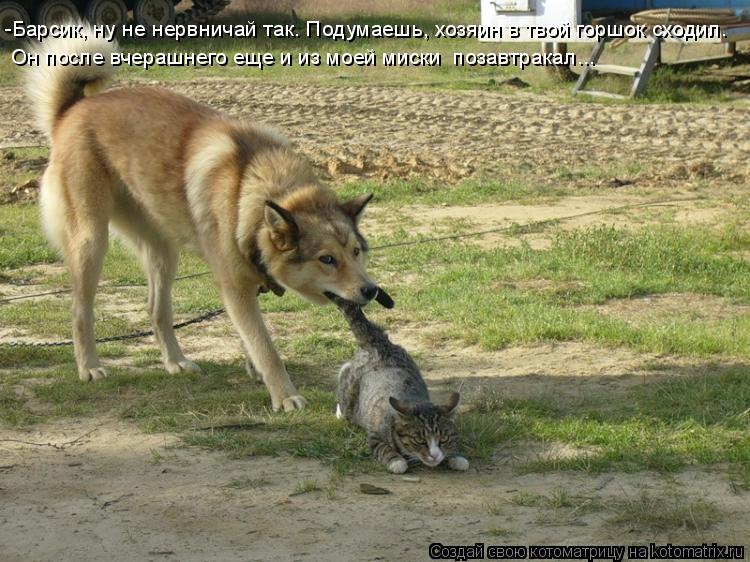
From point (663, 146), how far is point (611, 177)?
1690 millimetres

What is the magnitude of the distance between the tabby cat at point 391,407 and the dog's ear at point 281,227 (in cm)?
35

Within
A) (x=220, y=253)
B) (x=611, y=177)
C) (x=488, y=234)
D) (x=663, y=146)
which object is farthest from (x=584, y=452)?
(x=663, y=146)

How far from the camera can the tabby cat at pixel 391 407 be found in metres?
4.77

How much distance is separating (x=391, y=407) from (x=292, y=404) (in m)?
0.92

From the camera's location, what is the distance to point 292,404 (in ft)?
18.7

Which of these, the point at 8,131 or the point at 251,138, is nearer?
the point at 251,138

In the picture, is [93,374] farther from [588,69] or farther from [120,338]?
[588,69]

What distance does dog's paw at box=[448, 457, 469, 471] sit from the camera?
15.7 ft

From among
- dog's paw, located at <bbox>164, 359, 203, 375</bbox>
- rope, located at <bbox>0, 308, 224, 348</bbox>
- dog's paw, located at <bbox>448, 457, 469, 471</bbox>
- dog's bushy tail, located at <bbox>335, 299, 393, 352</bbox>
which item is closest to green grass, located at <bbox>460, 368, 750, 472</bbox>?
dog's paw, located at <bbox>448, 457, 469, 471</bbox>

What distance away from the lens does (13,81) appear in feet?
63.1

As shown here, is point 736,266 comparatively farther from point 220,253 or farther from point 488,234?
point 220,253

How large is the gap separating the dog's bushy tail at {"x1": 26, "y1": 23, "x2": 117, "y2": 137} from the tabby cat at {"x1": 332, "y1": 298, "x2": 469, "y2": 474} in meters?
2.16

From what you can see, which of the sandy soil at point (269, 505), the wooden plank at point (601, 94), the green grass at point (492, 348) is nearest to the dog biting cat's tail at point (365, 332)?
the green grass at point (492, 348)

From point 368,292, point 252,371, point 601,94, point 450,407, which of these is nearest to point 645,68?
point 601,94
